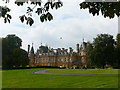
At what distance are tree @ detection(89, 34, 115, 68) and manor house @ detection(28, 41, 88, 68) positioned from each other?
3168cm

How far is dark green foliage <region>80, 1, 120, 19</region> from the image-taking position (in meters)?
5.56

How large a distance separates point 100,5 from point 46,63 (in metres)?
113

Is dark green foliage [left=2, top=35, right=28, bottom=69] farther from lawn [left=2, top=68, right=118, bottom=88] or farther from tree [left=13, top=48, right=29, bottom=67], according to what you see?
lawn [left=2, top=68, right=118, bottom=88]

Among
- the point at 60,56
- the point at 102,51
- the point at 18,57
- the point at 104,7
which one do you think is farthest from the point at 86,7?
the point at 60,56

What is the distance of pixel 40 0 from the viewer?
232 inches

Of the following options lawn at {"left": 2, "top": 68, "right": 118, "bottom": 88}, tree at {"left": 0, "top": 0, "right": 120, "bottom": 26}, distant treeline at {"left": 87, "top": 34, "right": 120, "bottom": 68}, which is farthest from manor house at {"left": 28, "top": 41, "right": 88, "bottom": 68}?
tree at {"left": 0, "top": 0, "right": 120, "bottom": 26}

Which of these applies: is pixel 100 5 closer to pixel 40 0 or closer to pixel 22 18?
pixel 40 0

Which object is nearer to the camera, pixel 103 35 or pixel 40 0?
pixel 40 0

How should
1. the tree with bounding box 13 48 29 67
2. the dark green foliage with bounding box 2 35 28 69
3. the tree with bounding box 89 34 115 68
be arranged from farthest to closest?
the tree with bounding box 89 34 115 68 → the tree with bounding box 13 48 29 67 → the dark green foliage with bounding box 2 35 28 69

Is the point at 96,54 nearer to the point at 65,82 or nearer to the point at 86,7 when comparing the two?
the point at 65,82

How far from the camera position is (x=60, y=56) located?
116 m

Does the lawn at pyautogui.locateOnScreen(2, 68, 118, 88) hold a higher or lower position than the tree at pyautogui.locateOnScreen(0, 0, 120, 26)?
lower

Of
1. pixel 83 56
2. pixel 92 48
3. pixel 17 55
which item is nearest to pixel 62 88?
pixel 17 55

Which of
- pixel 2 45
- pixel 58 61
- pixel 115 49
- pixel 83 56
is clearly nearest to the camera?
pixel 2 45
